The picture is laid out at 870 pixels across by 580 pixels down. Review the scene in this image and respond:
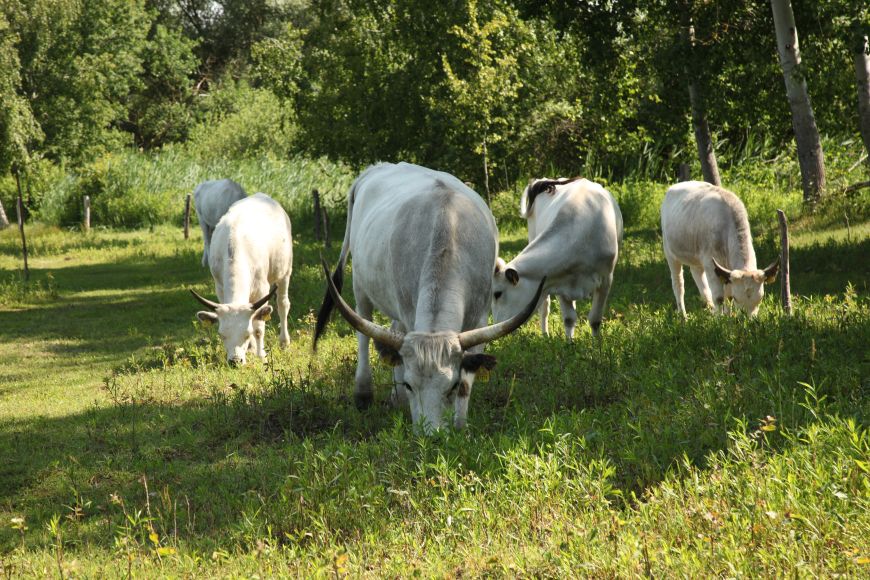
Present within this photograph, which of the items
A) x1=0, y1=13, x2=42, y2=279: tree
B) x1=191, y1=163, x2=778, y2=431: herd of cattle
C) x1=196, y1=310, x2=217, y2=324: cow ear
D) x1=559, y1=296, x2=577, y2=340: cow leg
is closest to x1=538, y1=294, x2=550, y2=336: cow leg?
x1=191, y1=163, x2=778, y2=431: herd of cattle

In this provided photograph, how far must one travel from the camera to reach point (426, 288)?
6488 mm

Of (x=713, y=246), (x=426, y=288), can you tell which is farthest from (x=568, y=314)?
(x=426, y=288)

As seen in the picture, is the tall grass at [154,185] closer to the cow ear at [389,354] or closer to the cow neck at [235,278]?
the cow neck at [235,278]

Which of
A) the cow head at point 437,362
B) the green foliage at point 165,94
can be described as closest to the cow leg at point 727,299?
the cow head at point 437,362

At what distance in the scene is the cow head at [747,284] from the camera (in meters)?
9.79

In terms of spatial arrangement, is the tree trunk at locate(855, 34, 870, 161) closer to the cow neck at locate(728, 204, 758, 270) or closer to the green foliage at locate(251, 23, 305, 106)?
the cow neck at locate(728, 204, 758, 270)

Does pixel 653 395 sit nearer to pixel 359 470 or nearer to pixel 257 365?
pixel 359 470

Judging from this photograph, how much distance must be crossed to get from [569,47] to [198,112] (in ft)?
99.1

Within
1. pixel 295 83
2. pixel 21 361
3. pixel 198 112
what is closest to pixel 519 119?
pixel 295 83

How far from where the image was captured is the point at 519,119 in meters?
23.8

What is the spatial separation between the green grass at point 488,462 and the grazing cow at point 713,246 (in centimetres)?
39

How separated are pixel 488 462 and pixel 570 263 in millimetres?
4850

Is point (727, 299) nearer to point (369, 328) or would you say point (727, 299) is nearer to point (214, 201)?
point (369, 328)

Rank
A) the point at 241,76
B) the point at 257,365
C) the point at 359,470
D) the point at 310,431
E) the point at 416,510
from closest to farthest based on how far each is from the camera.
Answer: the point at 416,510, the point at 359,470, the point at 310,431, the point at 257,365, the point at 241,76
